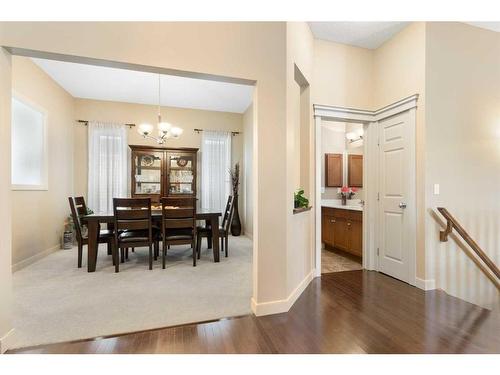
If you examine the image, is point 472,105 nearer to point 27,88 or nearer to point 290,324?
point 290,324

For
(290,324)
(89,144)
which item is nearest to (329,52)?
(290,324)

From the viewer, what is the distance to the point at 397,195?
10.1 ft

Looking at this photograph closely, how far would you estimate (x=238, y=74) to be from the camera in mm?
2090

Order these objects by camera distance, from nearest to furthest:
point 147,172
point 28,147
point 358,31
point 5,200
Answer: point 5,200 < point 358,31 < point 28,147 < point 147,172

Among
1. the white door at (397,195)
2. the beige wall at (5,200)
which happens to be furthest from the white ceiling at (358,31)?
the beige wall at (5,200)

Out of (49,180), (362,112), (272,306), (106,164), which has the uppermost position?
(362,112)

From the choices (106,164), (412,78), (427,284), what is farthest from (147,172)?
(427,284)

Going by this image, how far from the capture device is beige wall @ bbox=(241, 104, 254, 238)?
18.0ft

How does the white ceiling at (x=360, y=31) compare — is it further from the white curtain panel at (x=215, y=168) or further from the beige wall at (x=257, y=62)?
the white curtain panel at (x=215, y=168)

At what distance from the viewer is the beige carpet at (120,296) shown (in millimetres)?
1974

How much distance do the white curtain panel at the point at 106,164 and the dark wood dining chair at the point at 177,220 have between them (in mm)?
2316

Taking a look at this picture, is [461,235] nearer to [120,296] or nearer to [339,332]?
[339,332]

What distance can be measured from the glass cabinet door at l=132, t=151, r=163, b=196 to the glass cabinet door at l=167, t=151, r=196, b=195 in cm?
21

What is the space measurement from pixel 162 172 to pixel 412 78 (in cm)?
466
